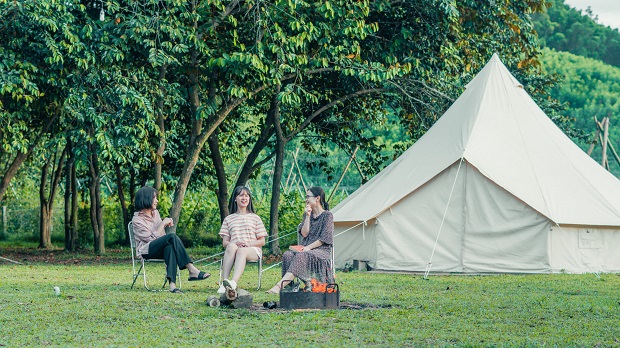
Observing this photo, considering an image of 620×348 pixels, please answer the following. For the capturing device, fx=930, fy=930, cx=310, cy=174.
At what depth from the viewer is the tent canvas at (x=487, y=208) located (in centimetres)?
1354

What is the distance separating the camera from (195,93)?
16203 millimetres

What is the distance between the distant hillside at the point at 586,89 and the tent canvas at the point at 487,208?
3477cm

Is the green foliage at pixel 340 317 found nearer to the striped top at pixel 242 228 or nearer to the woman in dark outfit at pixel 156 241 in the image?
the woman in dark outfit at pixel 156 241

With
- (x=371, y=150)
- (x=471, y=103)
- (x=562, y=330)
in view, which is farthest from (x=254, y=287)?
(x=371, y=150)

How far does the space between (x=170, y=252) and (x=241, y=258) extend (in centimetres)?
83

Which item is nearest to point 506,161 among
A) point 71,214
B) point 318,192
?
point 318,192

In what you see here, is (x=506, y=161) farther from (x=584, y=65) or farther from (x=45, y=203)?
(x=584, y=65)

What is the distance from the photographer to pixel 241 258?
9.62 meters

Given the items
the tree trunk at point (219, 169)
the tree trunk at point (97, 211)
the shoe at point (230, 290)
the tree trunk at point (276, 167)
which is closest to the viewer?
the shoe at point (230, 290)

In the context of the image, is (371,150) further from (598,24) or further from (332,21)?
(598,24)

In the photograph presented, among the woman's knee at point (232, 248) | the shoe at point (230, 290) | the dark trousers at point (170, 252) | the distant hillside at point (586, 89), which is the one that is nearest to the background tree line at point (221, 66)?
the dark trousers at point (170, 252)

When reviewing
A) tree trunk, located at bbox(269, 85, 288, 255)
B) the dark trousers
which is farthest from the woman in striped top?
tree trunk, located at bbox(269, 85, 288, 255)

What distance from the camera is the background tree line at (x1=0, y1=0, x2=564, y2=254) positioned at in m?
14.3

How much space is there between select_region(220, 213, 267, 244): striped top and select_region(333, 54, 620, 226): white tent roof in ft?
14.0
